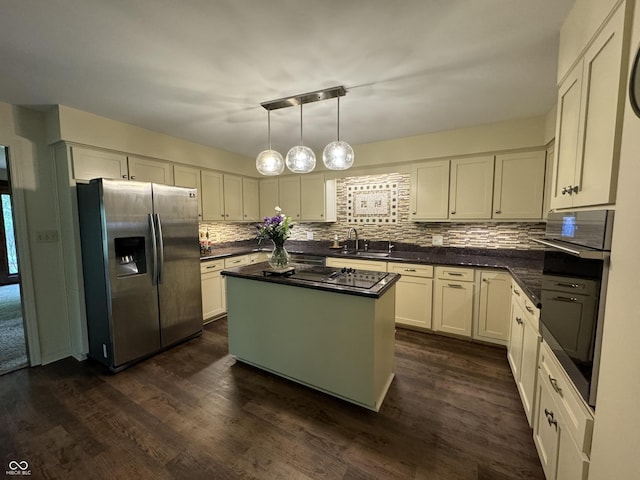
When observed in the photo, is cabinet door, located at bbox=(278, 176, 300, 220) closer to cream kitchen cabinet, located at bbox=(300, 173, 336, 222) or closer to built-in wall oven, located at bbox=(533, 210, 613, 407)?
cream kitchen cabinet, located at bbox=(300, 173, 336, 222)

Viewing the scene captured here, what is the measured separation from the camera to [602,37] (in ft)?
3.36

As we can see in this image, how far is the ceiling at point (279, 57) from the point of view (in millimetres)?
1332

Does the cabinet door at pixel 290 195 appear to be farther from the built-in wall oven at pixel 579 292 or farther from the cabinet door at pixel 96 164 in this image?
the built-in wall oven at pixel 579 292

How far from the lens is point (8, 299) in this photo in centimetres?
433

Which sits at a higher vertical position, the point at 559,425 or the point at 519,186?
the point at 519,186

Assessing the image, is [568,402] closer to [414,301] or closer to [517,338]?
[517,338]

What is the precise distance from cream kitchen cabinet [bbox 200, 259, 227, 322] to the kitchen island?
1.12 m

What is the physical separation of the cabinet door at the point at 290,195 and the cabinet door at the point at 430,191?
185 centimetres

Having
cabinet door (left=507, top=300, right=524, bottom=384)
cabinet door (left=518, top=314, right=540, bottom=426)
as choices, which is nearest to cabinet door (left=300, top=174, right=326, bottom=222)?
cabinet door (left=507, top=300, right=524, bottom=384)

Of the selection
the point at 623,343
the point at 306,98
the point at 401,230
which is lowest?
the point at 623,343

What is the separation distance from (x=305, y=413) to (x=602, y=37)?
2.56m

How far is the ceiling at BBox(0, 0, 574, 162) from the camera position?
1.33 meters

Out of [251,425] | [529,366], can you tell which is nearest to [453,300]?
[529,366]

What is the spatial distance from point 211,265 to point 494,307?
3468mm
